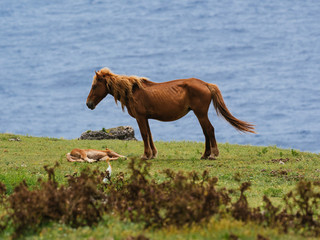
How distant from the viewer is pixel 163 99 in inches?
664

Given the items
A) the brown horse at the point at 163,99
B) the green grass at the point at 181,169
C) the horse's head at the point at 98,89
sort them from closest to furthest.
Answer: the green grass at the point at 181,169 < the brown horse at the point at 163,99 < the horse's head at the point at 98,89

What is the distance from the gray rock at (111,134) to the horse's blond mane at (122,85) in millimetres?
7842

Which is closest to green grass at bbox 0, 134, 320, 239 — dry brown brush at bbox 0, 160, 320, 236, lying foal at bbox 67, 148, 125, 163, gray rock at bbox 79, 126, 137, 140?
dry brown brush at bbox 0, 160, 320, 236

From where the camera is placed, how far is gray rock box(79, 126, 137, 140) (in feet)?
82.1

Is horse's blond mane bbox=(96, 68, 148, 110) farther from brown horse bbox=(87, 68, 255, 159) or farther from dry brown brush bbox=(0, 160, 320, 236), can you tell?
dry brown brush bbox=(0, 160, 320, 236)

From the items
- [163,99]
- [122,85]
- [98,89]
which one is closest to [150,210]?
[163,99]

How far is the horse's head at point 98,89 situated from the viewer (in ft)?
57.3

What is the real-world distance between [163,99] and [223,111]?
1.98 meters

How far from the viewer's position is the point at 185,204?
25.4ft

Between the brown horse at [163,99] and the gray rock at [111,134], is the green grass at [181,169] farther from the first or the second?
the gray rock at [111,134]

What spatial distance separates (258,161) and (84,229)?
9.99 m

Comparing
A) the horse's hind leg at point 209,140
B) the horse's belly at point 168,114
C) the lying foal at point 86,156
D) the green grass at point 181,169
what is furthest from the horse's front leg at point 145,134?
the horse's hind leg at point 209,140

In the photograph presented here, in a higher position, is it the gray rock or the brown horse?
the brown horse

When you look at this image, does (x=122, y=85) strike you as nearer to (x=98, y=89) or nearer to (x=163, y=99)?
(x=98, y=89)
